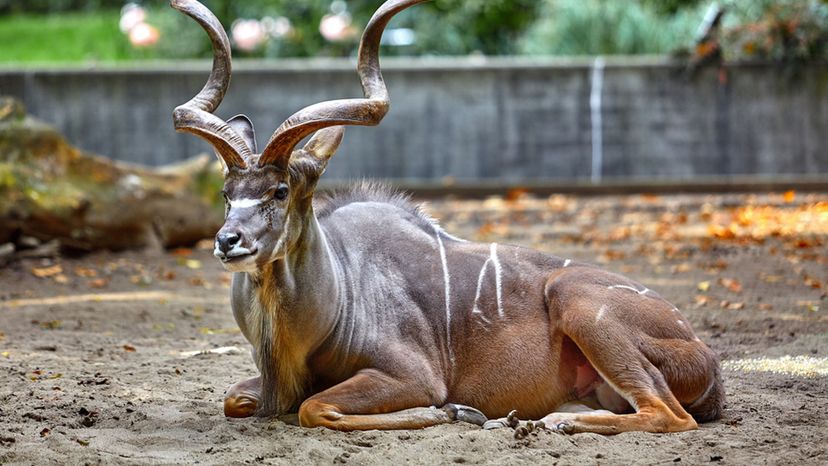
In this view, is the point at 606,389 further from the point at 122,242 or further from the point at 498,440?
the point at 122,242

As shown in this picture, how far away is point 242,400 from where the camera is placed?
5406mm

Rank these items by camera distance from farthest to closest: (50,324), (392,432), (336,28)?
(336,28) < (50,324) < (392,432)

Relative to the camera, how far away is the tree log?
9820 millimetres

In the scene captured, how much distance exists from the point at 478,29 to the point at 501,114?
5.15m

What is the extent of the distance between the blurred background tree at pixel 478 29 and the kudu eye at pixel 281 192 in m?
11.1

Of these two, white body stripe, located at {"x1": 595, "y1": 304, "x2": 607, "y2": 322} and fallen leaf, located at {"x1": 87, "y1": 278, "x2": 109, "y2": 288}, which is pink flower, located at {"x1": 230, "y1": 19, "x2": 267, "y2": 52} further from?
white body stripe, located at {"x1": 595, "y1": 304, "x2": 607, "y2": 322}

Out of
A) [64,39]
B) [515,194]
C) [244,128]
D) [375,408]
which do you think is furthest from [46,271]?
[64,39]

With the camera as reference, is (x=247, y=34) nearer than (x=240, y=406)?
No

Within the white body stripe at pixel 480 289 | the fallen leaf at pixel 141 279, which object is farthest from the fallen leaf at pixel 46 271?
the white body stripe at pixel 480 289

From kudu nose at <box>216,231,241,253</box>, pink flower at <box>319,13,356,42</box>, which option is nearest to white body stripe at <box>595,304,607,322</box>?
kudu nose at <box>216,231,241,253</box>

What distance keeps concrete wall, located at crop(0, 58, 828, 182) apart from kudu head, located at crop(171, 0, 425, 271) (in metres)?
9.39

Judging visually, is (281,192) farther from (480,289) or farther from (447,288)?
(480,289)

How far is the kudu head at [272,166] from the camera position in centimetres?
491

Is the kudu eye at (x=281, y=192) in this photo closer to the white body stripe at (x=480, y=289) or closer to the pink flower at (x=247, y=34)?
the white body stripe at (x=480, y=289)
